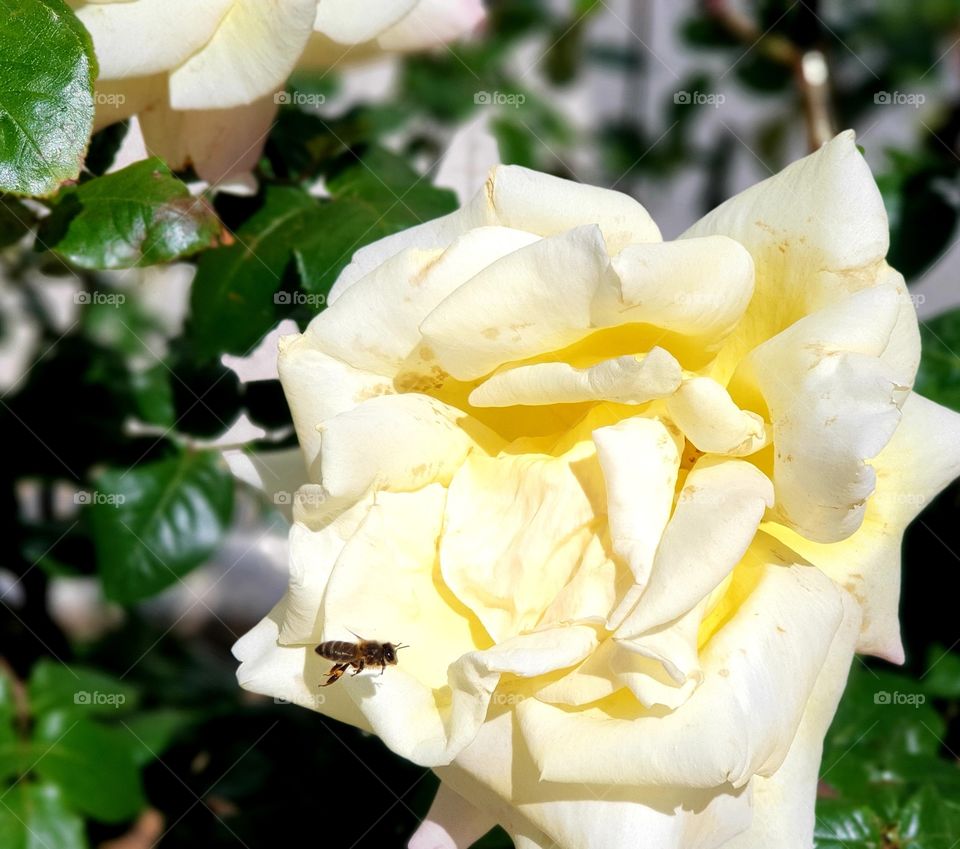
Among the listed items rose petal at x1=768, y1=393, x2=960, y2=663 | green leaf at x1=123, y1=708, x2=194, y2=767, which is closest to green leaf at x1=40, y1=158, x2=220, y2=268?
rose petal at x1=768, y1=393, x2=960, y2=663

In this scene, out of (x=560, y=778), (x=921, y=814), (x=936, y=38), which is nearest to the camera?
(x=560, y=778)

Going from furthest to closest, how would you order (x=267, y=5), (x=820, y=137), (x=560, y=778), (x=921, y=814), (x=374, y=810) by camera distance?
(x=820, y=137)
(x=374, y=810)
(x=921, y=814)
(x=267, y=5)
(x=560, y=778)

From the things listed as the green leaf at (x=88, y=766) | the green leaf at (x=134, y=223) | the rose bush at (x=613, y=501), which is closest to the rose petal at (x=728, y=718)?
the rose bush at (x=613, y=501)

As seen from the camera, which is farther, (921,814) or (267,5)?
(921,814)

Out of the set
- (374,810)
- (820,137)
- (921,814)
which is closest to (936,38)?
(820,137)

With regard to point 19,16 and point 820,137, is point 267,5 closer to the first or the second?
point 19,16

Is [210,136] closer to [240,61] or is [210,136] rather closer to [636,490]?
[240,61]

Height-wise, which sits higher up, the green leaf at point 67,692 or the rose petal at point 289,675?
the rose petal at point 289,675

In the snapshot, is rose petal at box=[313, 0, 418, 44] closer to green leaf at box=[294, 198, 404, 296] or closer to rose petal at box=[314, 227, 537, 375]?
green leaf at box=[294, 198, 404, 296]

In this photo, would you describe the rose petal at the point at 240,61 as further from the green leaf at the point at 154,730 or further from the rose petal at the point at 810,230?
the green leaf at the point at 154,730
